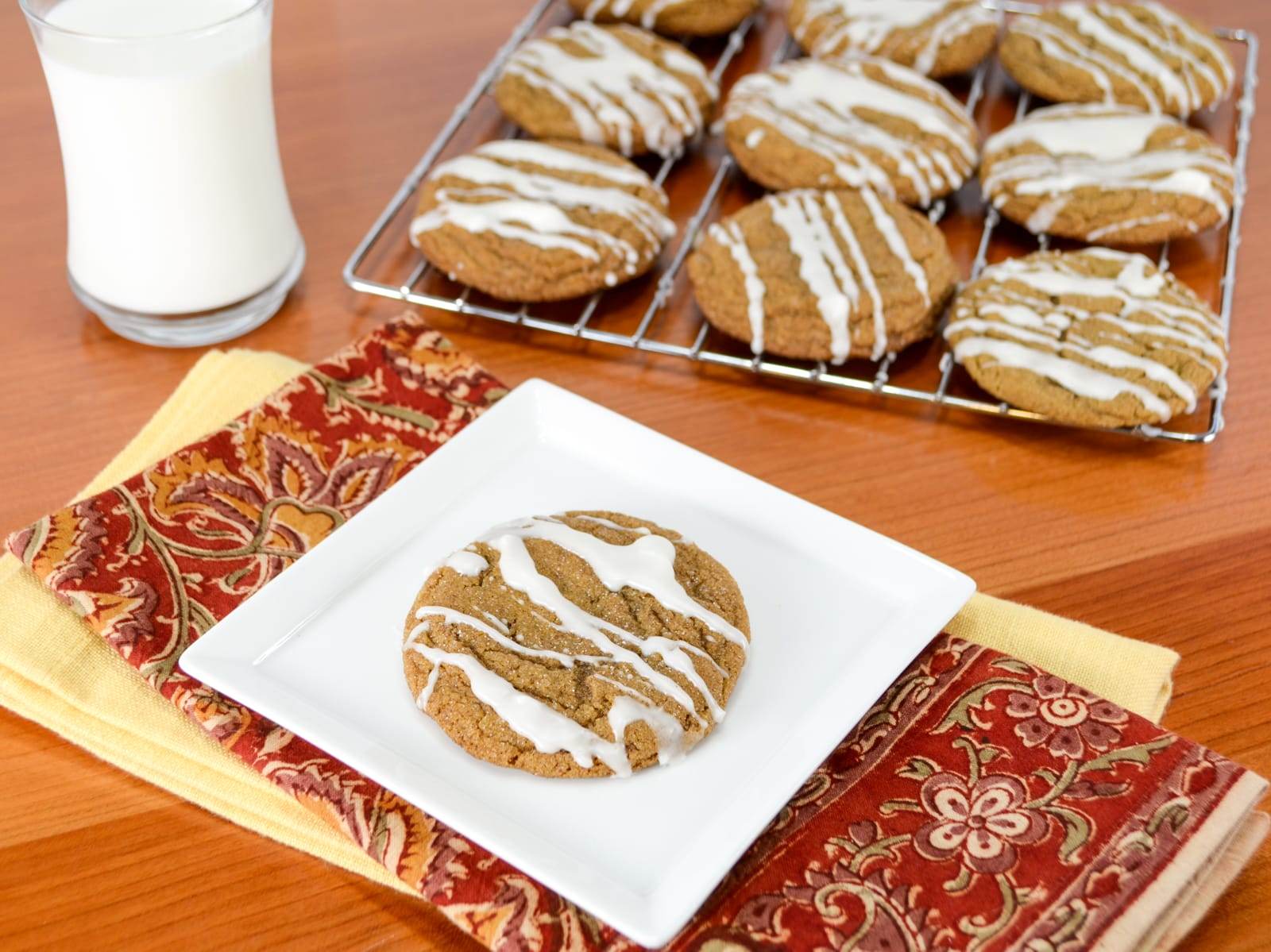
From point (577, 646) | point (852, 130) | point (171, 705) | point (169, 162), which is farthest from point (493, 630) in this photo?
point (852, 130)

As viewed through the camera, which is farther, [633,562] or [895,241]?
[895,241]

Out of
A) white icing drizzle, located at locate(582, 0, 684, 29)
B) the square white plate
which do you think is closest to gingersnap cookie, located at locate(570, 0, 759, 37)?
white icing drizzle, located at locate(582, 0, 684, 29)

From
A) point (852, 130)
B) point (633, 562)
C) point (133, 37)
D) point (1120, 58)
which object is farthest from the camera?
point (1120, 58)

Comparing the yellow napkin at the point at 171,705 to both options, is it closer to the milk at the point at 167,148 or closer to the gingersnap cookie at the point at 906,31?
the milk at the point at 167,148

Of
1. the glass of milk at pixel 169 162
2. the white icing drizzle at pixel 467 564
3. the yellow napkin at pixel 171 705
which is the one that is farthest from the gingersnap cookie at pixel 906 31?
the white icing drizzle at pixel 467 564

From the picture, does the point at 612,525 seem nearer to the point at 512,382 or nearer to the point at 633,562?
the point at 633,562
